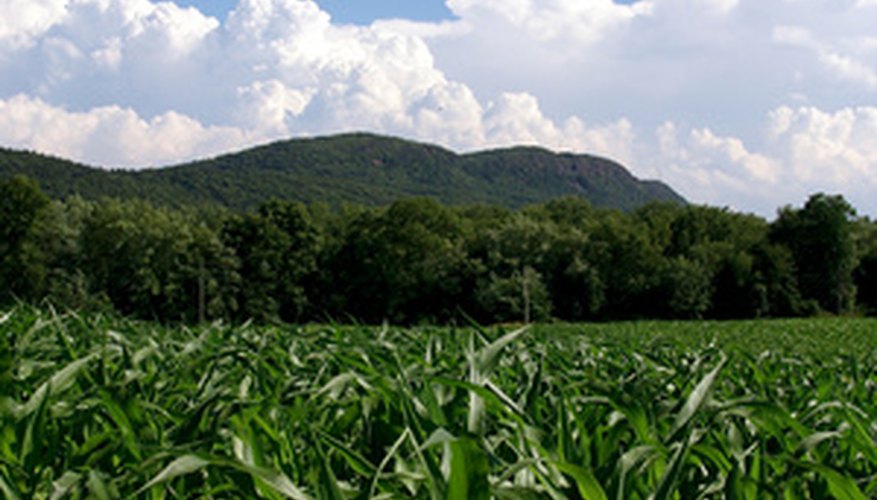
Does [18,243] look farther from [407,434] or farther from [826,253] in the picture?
[407,434]

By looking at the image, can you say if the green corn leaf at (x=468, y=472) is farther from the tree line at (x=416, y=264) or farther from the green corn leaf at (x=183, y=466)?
the tree line at (x=416, y=264)

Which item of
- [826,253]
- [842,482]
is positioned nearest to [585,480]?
[842,482]

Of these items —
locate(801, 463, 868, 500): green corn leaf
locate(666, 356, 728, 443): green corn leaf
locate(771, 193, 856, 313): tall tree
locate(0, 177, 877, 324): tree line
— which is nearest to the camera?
locate(801, 463, 868, 500): green corn leaf

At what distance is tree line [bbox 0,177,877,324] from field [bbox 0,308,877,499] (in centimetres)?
5892

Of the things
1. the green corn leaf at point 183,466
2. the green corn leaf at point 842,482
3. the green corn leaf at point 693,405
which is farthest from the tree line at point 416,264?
the green corn leaf at point 183,466

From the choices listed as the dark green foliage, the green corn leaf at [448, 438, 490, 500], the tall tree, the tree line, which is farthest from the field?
the tall tree

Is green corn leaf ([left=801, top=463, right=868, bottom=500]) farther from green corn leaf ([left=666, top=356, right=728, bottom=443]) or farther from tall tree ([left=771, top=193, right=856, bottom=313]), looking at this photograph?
tall tree ([left=771, top=193, right=856, bottom=313])

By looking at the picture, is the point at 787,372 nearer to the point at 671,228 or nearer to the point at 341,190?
the point at 671,228

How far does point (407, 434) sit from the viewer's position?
140cm

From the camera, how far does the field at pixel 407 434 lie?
1178 millimetres

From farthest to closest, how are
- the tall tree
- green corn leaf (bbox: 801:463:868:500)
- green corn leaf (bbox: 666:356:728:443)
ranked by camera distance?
the tall tree → green corn leaf (bbox: 666:356:728:443) → green corn leaf (bbox: 801:463:868:500)

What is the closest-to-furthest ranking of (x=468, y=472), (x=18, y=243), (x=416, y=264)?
(x=468, y=472) < (x=18, y=243) < (x=416, y=264)

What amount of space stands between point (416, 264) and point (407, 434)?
215ft

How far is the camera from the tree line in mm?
61344
